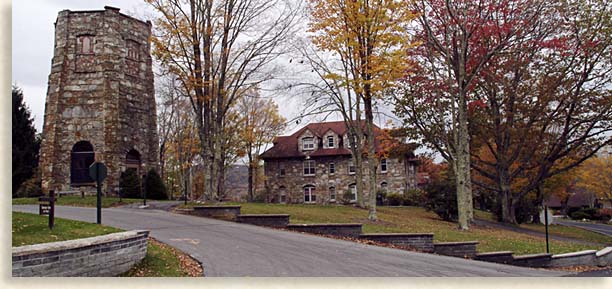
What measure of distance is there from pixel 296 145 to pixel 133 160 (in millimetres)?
15289

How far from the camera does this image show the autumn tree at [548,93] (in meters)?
14.7

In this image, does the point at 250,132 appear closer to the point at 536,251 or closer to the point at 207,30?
the point at 207,30

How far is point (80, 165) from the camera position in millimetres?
13867

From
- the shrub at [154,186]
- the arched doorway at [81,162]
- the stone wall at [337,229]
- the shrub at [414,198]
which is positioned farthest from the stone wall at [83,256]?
the shrub at [414,198]

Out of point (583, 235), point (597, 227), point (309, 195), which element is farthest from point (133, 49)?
point (597, 227)

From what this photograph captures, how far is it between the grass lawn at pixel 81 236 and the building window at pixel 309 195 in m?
21.3

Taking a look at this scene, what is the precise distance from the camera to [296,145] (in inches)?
1184

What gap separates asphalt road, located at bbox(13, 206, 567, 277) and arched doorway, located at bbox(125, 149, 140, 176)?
16.2 ft

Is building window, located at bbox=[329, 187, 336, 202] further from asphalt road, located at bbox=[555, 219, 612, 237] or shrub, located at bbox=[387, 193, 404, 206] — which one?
asphalt road, located at bbox=[555, 219, 612, 237]

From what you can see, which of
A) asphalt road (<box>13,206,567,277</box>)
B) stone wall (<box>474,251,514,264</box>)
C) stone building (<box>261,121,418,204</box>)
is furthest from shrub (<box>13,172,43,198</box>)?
stone building (<box>261,121,418,204</box>)

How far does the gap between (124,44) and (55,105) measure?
2.47 m

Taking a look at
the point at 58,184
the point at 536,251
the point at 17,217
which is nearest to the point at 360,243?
the point at 536,251

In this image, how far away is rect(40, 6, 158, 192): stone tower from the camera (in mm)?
13672

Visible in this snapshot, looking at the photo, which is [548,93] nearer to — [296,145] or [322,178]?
[322,178]
